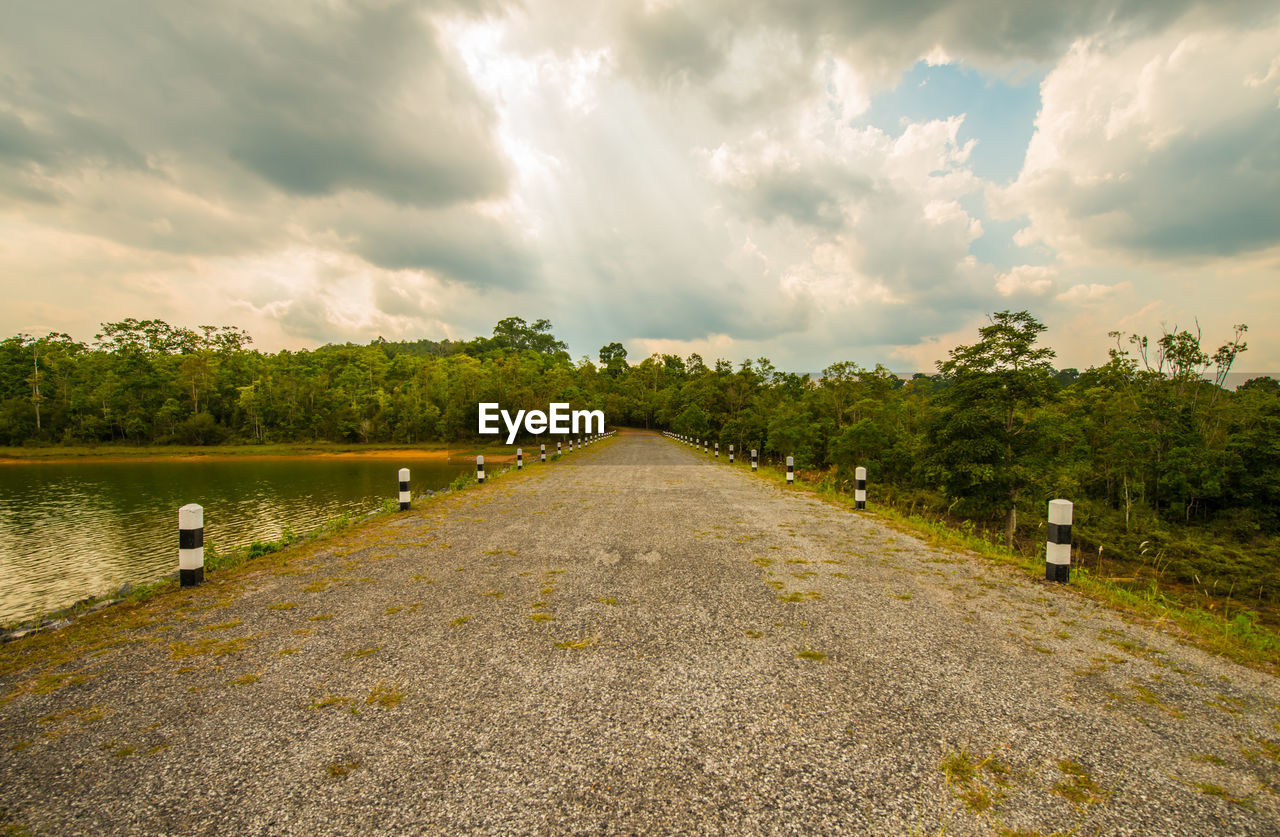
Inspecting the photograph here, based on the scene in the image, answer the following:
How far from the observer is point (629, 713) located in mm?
2666

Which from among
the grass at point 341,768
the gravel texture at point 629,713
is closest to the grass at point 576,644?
the gravel texture at point 629,713

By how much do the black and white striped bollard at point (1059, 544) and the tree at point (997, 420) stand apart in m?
12.8

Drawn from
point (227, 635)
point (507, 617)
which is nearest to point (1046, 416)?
point (507, 617)

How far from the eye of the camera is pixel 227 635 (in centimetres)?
374

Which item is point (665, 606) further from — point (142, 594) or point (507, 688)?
point (142, 594)

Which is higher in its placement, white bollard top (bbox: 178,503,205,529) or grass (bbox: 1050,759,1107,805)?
white bollard top (bbox: 178,503,205,529)

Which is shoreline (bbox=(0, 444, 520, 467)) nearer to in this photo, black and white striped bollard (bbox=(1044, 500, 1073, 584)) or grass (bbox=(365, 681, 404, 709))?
black and white striped bollard (bbox=(1044, 500, 1073, 584))

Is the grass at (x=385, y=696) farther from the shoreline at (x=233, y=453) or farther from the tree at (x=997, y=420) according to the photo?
the shoreline at (x=233, y=453)

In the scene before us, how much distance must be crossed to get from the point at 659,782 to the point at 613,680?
0.92 m

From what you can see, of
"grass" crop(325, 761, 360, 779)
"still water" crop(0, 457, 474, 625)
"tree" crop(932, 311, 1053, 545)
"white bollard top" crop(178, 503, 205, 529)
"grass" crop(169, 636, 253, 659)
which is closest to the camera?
"grass" crop(325, 761, 360, 779)

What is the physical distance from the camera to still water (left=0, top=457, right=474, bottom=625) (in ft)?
35.1

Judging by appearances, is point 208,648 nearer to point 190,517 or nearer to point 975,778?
point 190,517

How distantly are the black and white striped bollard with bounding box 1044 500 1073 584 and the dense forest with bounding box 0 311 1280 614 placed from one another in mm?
9487

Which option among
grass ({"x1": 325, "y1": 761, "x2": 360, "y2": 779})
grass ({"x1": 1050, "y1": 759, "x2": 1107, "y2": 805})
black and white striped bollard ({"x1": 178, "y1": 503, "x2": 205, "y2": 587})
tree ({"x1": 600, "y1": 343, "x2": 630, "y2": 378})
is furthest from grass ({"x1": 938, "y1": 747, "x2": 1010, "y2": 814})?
tree ({"x1": 600, "y1": 343, "x2": 630, "y2": 378})
